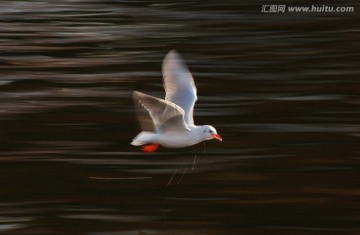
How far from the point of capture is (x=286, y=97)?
612 inches

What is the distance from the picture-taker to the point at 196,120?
14328 millimetres

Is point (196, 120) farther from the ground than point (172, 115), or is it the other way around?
point (172, 115)

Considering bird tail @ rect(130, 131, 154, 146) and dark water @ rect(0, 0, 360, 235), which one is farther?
dark water @ rect(0, 0, 360, 235)

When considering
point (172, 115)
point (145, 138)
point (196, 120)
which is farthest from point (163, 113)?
point (196, 120)

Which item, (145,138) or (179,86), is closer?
(145,138)

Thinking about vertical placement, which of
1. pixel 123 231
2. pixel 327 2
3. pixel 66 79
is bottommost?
pixel 123 231

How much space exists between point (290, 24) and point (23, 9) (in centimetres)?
695

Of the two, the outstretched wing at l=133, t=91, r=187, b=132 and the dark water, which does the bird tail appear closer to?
the outstretched wing at l=133, t=91, r=187, b=132

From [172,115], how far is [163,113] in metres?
0.11

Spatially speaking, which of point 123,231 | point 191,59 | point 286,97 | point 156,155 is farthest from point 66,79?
Result: point 123,231

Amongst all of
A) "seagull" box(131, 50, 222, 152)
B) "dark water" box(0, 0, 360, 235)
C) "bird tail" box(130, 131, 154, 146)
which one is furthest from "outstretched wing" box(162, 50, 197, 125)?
"dark water" box(0, 0, 360, 235)

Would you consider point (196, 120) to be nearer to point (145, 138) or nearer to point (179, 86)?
point (179, 86)

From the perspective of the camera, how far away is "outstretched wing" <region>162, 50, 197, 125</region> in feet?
35.0

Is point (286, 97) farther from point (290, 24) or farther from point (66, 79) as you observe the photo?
point (290, 24)
